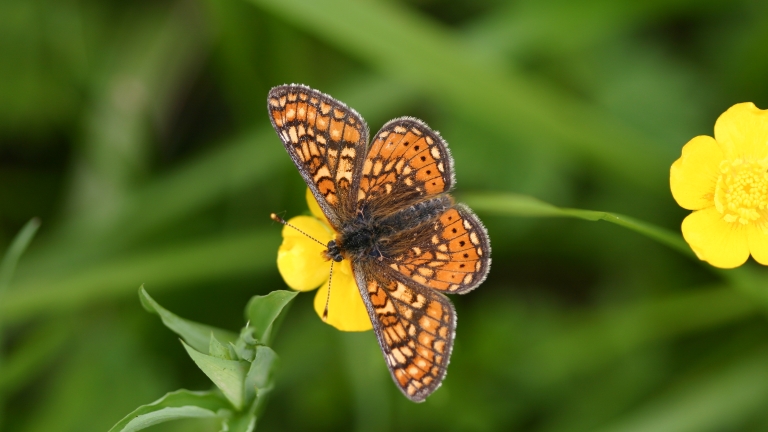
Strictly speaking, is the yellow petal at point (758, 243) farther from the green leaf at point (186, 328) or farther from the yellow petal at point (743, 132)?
the green leaf at point (186, 328)

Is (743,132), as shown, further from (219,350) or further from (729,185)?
(219,350)

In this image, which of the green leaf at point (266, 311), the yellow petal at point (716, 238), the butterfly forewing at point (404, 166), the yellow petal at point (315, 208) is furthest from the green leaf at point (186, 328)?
the yellow petal at point (716, 238)

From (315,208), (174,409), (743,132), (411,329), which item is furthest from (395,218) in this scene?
(743,132)

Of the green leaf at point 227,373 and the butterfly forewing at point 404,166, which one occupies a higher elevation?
the butterfly forewing at point 404,166

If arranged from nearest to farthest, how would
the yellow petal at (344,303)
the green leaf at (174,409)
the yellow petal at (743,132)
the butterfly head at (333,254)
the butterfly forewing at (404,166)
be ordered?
the green leaf at (174,409), the yellow petal at (743,132), the yellow petal at (344,303), the butterfly head at (333,254), the butterfly forewing at (404,166)

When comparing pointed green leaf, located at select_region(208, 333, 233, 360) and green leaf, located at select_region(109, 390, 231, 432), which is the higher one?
pointed green leaf, located at select_region(208, 333, 233, 360)

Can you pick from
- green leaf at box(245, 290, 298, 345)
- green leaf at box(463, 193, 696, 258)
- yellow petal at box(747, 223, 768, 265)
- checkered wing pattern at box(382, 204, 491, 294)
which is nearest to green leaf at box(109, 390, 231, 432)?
green leaf at box(245, 290, 298, 345)

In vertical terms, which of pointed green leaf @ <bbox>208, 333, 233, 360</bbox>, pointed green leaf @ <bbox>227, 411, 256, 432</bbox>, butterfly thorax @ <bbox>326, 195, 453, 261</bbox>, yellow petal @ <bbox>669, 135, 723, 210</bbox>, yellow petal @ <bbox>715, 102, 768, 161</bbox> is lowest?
pointed green leaf @ <bbox>227, 411, 256, 432</bbox>

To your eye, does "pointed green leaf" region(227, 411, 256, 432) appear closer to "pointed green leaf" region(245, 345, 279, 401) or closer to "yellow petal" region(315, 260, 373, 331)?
"pointed green leaf" region(245, 345, 279, 401)
